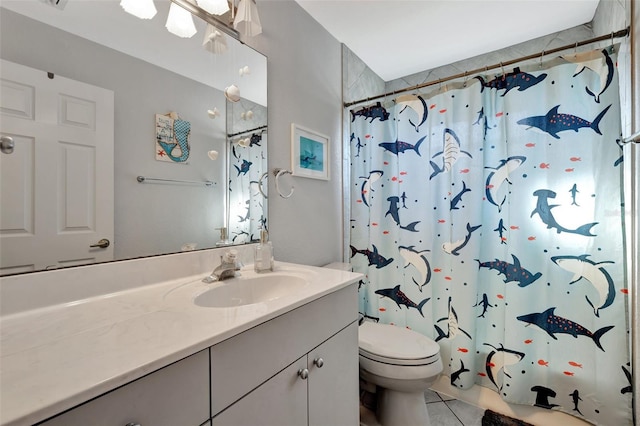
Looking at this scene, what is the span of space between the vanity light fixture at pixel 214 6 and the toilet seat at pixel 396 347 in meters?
1.65

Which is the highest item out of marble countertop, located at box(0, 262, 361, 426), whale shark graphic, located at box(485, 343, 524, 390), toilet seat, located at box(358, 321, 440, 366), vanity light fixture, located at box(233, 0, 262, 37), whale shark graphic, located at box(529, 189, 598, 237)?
vanity light fixture, located at box(233, 0, 262, 37)

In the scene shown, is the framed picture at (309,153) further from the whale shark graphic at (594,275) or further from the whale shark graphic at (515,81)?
the whale shark graphic at (594,275)

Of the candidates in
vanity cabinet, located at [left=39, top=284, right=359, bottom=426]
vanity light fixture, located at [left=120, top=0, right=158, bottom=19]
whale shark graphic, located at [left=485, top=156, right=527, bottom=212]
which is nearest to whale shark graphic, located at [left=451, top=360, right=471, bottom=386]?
vanity cabinet, located at [left=39, top=284, right=359, bottom=426]

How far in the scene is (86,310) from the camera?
2.30 feet

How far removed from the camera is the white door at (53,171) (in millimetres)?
667

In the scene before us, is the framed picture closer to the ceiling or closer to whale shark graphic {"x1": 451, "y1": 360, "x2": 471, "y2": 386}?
the ceiling

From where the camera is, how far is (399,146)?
5.82 ft

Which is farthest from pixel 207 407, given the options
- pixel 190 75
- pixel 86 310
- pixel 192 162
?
pixel 190 75

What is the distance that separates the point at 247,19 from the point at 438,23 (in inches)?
50.9

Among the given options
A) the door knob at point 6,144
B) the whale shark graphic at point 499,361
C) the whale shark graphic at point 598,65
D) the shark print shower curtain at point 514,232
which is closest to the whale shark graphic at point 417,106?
the shark print shower curtain at point 514,232

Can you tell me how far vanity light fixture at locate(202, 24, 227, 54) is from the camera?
3.66ft

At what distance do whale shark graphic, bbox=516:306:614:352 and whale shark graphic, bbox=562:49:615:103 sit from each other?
1.06 meters

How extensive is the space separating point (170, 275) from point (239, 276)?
9.5 inches

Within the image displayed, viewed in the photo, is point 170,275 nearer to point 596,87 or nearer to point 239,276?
point 239,276
